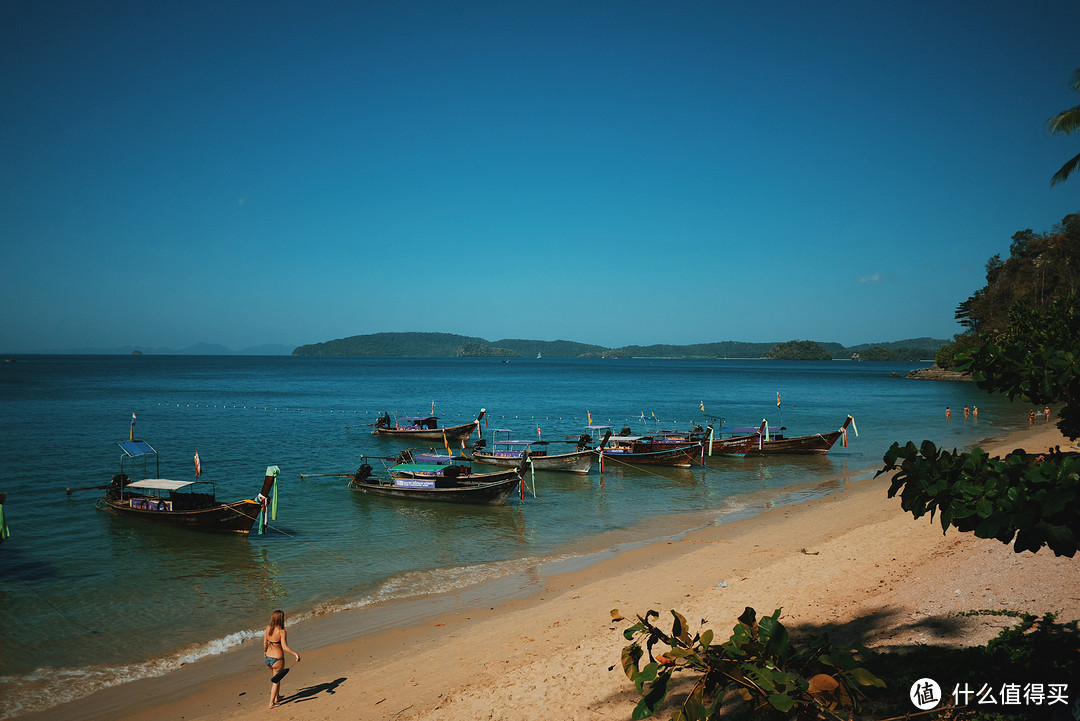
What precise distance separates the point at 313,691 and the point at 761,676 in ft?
30.9

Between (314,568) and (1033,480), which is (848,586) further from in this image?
(314,568)

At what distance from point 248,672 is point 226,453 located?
97.5ft

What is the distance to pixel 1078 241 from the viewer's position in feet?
243

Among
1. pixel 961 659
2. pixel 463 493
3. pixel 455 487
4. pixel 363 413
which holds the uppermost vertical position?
pixel 961 659

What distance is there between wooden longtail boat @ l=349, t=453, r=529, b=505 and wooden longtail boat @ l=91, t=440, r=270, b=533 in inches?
269

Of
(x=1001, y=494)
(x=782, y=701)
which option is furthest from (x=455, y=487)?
(x=1001, y=494)

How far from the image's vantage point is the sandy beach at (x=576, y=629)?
29.6 feet

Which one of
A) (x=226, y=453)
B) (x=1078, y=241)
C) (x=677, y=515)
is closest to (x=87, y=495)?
(x=226, y=453)

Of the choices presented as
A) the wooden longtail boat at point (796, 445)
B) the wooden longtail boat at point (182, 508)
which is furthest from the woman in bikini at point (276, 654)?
the wooden longtail boat at point (796, 445)

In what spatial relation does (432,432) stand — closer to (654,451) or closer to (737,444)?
(654,451)

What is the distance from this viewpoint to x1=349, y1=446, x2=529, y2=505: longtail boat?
24891 mm

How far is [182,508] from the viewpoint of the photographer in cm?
2128

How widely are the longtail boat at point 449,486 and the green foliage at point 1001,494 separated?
21194mm

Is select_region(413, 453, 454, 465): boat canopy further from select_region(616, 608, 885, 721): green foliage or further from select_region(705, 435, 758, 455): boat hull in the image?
select_region(616, 608, 885, 721): green foliage
